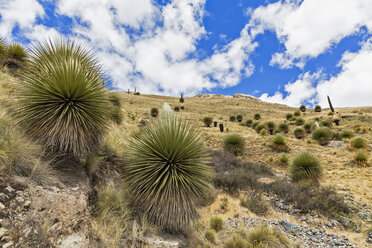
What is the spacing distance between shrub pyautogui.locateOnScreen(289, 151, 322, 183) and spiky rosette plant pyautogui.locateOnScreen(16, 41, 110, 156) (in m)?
11.1

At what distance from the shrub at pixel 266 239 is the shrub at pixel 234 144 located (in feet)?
35.2

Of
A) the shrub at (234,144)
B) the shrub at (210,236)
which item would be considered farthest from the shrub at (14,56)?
the shrub at (234,144)

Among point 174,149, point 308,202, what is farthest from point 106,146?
point 308,202

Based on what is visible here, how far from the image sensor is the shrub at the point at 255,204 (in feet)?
23.4

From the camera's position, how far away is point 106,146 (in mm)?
6371

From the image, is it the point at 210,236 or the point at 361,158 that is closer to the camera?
the point at 210,236

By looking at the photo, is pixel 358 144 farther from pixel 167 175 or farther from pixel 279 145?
pixel 167 175

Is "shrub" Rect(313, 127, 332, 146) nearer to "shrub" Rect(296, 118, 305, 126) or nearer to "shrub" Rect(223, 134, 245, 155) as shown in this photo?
"shrub" Rect(223, 134, 245, 155)

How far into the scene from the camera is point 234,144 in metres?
16.2

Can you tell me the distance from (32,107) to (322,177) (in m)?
14.1

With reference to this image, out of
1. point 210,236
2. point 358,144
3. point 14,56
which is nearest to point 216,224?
point 210,236

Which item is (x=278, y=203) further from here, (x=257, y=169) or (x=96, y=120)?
(x=96, y=120)

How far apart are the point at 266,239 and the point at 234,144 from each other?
11430 millimetres

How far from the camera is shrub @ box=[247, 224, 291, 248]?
496 centimetres
